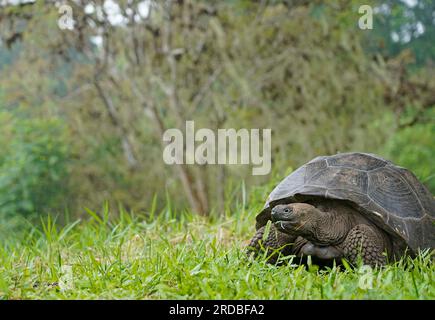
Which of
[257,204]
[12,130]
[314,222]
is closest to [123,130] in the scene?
[12,130]

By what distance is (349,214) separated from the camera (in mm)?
2906

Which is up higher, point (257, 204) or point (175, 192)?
point (257, 204)

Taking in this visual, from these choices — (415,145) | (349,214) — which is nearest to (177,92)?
(415,145)

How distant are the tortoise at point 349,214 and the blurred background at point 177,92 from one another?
279 inches

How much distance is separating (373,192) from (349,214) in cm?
16

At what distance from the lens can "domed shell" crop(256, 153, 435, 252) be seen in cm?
282

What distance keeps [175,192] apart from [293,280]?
11107mm

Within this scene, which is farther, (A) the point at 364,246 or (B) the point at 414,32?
(B) the point at 414,32

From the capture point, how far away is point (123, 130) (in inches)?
508

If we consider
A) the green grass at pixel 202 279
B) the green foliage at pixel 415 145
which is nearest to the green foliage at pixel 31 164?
the green foliage at pixel 415 145

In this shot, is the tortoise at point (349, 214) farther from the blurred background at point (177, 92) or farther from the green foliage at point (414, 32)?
the green foliage at point (414, 32)

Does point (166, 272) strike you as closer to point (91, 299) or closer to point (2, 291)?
point (91, 299)

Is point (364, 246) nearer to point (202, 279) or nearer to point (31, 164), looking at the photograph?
point (202, 279)
